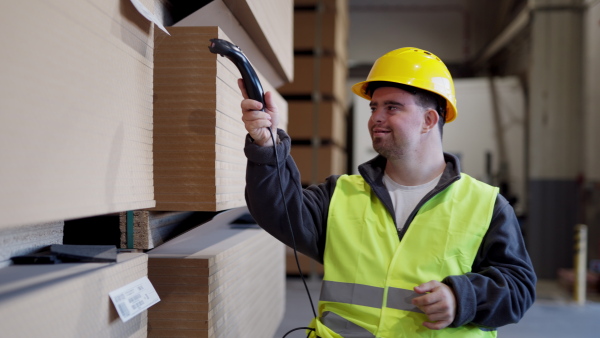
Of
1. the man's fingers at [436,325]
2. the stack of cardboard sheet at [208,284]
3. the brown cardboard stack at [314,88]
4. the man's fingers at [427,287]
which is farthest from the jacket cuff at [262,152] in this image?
the brown cardboard stack at [314,88]

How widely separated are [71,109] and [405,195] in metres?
1.32

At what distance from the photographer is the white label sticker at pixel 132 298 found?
1.03 metres

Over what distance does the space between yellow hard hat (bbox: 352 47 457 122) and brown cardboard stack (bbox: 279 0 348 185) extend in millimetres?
3916

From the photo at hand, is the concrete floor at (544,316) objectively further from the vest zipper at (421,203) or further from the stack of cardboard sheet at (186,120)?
the stack of cardboard sheet at (186,120)

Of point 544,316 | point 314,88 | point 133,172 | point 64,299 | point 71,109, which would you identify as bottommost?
point 544,316

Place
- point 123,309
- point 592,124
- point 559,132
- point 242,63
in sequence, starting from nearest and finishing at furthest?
point 123,309 → point 242,63 → point 592,124 → point 559,132

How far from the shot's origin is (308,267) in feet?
19.5

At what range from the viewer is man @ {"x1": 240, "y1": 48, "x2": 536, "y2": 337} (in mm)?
1579

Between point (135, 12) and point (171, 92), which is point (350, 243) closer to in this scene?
point (171, 92)

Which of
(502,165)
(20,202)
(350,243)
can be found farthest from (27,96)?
(502,165)

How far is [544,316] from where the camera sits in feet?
15.3

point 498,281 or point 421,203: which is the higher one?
point 421,203

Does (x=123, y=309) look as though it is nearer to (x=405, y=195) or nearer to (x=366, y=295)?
(x=366, y=295)

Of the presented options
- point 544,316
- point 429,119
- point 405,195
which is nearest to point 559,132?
point 544,316
